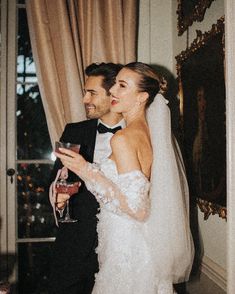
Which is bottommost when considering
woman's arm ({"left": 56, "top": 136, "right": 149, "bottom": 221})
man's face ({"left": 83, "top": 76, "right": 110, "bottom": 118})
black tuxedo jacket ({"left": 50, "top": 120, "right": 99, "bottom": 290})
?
black tuxedo jacket ({"left": 50, "top": 120, "right": 99, "bottom": 290})

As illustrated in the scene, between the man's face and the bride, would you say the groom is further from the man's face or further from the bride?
the bride

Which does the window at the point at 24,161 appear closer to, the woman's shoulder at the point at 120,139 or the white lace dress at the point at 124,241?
the white lace dress at the point at 124,241

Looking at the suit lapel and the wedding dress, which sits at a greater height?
the suit lapel

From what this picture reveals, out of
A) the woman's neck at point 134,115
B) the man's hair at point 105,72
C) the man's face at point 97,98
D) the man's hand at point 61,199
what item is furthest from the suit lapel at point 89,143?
the woman's neck at point 134,115

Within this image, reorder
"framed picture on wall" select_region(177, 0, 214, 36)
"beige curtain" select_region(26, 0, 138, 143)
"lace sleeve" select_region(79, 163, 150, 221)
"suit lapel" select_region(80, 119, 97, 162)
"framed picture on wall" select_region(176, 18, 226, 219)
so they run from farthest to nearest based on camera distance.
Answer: "beige curtain" select_region(26, 0, 138, 143), "suit lapel" select_region(80, 119, 97, 162), "framed picture on wall" select_region(177, 0, 214, 36), "framed picture on wall" select_region(176, 18, 226, 219), "lace sleeve" select_region(79, 163, 150, 221)

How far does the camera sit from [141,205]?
5.72 feet

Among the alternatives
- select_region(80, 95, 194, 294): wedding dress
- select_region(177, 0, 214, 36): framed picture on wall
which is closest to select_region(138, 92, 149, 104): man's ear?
select_region(80, 95, 194, 294): wedding dress

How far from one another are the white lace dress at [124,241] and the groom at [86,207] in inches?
16.5

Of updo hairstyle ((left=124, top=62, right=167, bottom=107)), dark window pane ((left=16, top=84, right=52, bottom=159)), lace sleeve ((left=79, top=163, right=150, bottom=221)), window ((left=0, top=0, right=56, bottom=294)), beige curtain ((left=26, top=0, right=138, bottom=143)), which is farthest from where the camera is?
dark window pane ((left=16, top=84, right=52, bottom=159))

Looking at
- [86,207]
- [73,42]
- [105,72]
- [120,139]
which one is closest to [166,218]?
[120,139]

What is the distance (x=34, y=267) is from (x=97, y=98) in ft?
5.92

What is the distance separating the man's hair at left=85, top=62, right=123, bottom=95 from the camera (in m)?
2.56

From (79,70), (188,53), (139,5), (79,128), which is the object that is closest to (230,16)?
(188,53)

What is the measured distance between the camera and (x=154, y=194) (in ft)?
5.90
